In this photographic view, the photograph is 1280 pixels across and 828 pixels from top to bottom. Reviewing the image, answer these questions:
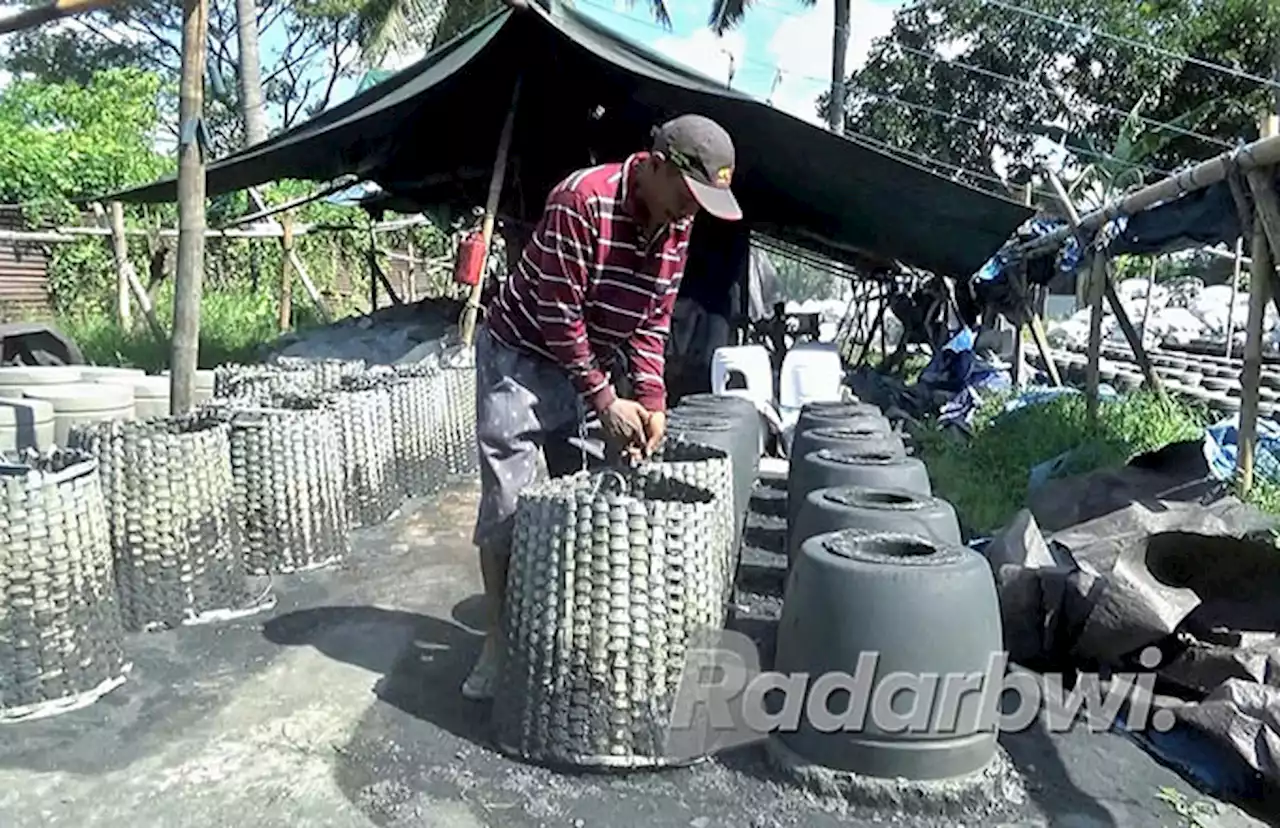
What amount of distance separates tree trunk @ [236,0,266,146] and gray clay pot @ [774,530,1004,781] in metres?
13.9

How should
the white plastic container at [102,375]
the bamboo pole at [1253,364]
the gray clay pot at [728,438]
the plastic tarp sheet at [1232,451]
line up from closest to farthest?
1. the gray clay pot at [728,438]
2. the bamboo pole at [1253,364]
3. the plastic tarp sheet at [1232,451]
4. the white plastic container at [102,375]

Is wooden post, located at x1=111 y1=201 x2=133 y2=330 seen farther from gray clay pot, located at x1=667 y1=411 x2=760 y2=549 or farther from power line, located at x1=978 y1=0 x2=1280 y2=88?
power line, located at x1=978 y1=0 x2=1280 y2=88

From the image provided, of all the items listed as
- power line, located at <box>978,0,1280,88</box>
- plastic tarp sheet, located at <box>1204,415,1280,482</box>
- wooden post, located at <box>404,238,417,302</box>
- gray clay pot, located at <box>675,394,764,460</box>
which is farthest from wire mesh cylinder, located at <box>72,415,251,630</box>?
wooden post, located at <box>404,238,417,302</box>

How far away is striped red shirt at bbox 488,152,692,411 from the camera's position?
2.50m

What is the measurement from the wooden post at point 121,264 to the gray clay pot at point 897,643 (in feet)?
26.8

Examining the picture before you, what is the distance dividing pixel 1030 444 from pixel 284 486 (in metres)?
4.87

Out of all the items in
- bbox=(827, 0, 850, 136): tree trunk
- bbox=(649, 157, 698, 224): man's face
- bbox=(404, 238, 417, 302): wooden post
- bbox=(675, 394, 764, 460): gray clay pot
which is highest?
bbox=(827, 0, 850, 136): tree trunk

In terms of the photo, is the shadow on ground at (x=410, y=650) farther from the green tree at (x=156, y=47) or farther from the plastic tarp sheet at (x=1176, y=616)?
the green tree at (x=156, y=47)

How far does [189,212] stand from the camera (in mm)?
4473

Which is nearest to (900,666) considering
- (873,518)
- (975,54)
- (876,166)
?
(873,518)

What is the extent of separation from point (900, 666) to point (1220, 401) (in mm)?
6361

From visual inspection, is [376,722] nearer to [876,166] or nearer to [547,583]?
[547,583]

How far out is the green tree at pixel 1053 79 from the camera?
53.6 feet

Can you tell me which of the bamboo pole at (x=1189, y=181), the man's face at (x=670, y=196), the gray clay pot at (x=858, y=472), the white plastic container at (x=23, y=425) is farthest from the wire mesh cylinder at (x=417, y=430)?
the bamboo pole at (x=1189, y=181)
